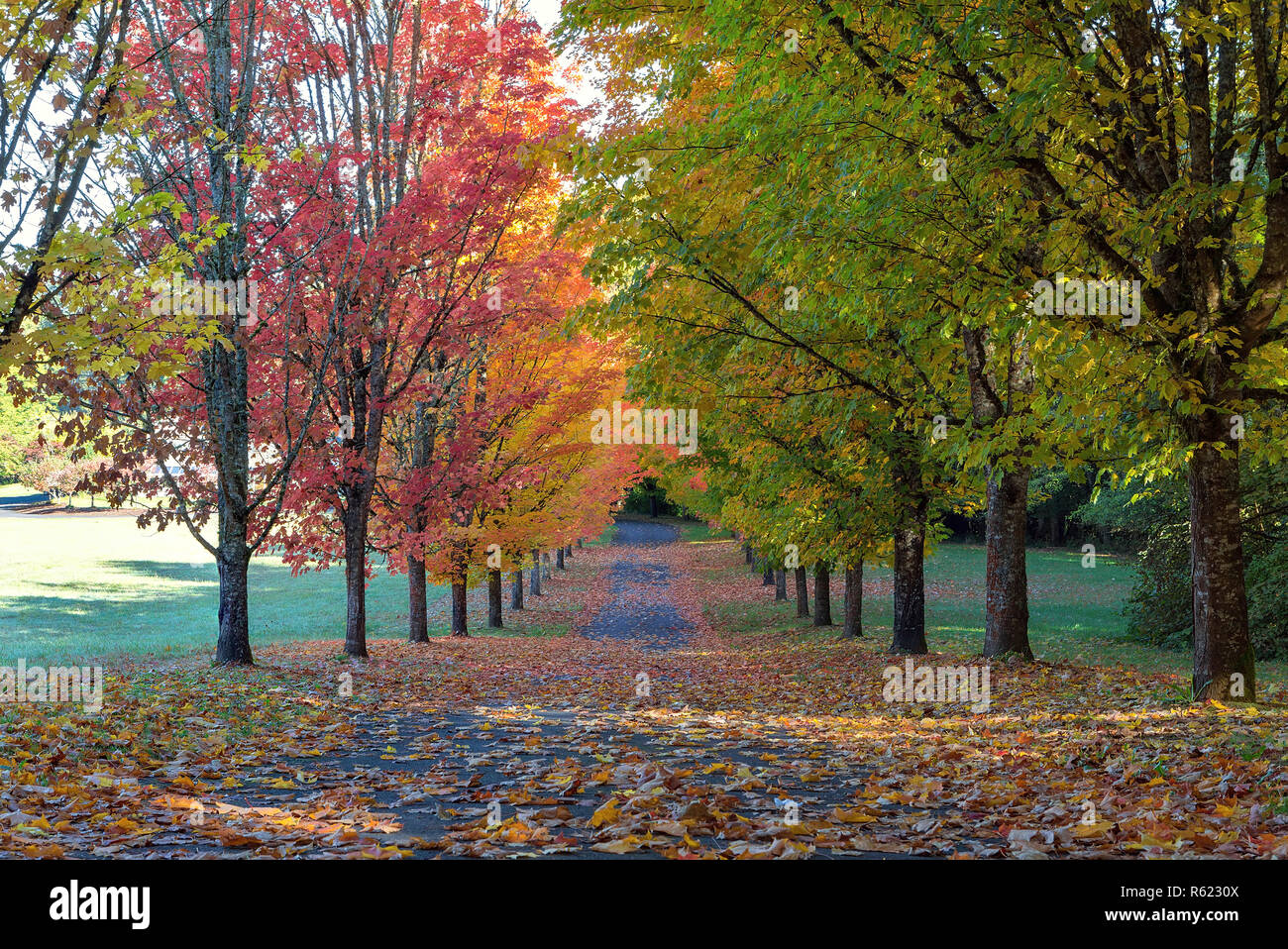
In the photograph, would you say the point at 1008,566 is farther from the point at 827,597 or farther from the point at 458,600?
the point at 458,600

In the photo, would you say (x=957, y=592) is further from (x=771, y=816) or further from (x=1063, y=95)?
(x=771, y=816)

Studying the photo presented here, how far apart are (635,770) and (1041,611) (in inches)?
1036

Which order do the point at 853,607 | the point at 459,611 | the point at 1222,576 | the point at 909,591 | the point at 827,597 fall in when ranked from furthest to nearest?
the point at 827,597
the point at 459,611
the point at 853,607
the point at 909,591
the point at 1222,576

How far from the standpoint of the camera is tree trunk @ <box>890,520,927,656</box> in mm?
15211

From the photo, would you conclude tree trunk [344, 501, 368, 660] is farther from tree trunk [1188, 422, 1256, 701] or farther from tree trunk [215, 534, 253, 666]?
tree trunk [1188, 422, 1256, 701]

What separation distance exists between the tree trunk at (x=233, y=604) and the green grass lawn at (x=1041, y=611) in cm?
1229

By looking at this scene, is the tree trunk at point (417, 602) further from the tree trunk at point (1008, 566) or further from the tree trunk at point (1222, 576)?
the tree trunk at point (1222, 576)

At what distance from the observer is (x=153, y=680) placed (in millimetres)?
10305

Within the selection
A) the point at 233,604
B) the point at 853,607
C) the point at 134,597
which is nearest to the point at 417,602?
the point at 233,604

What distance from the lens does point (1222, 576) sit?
305 inches

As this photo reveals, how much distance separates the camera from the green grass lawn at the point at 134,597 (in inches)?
867

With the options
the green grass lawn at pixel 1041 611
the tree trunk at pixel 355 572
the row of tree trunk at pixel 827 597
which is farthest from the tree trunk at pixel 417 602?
the green grass lawn at pixel 1041 611

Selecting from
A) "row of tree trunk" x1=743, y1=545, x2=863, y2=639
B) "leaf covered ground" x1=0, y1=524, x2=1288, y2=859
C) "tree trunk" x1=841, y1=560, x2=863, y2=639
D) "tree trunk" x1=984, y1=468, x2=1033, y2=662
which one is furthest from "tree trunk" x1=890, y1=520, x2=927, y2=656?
"tree trunk" x1=841, y1=560, x2=863, y2=639

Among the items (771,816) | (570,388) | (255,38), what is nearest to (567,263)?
(570,388)
